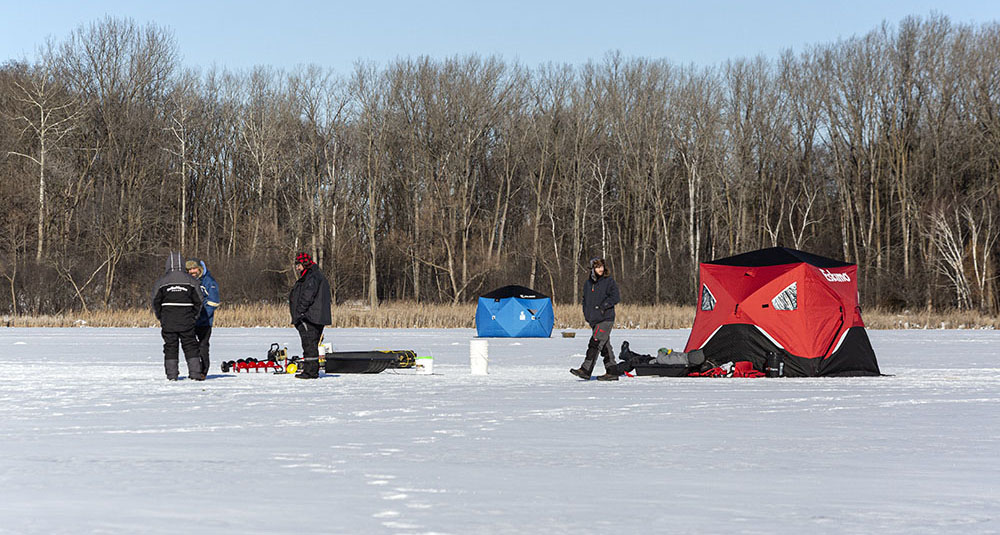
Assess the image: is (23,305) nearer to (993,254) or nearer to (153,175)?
(153,175)

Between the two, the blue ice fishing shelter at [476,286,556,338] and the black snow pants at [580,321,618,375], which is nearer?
the black snow pants at [580,321,618,375]

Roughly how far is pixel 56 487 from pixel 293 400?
578 cm

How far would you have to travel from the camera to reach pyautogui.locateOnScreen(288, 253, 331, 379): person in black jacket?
51.3 ft

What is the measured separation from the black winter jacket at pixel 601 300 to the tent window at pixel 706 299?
3.44 m

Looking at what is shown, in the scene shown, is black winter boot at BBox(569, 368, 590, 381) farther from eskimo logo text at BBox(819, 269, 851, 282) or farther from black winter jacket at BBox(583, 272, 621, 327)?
eskimo logo text at BBox(819, 269, 851, 282)

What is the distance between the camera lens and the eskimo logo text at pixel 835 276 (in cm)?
1798

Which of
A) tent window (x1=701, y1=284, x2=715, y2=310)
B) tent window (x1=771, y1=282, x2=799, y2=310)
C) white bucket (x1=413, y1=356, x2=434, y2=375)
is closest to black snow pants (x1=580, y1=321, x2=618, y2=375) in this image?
white bucket (x1=413, y1=356, x2=434, y2=375)

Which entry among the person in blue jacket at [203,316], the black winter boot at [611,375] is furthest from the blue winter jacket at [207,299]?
the black winter boot at [611,375]

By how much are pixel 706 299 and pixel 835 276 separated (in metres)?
2.11

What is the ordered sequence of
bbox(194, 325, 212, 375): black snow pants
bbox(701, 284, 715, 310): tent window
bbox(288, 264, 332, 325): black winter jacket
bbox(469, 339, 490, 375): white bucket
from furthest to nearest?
1. bbox(701, 284, 715, 310): tent window
2. bbox(469, 339, 490, 375): white bucket
3. bbox(194, 325, 212, 375): black snow pants
4. bbox(288, 264, 332, 325): black winter jacket

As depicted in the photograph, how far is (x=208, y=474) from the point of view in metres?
7.76

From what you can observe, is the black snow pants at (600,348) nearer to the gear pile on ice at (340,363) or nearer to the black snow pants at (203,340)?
the gear pile on ice at (340,363)

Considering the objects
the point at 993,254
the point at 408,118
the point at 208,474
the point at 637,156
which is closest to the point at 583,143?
the point at 637,156

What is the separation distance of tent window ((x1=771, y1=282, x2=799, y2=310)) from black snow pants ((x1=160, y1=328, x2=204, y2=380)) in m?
8.85
